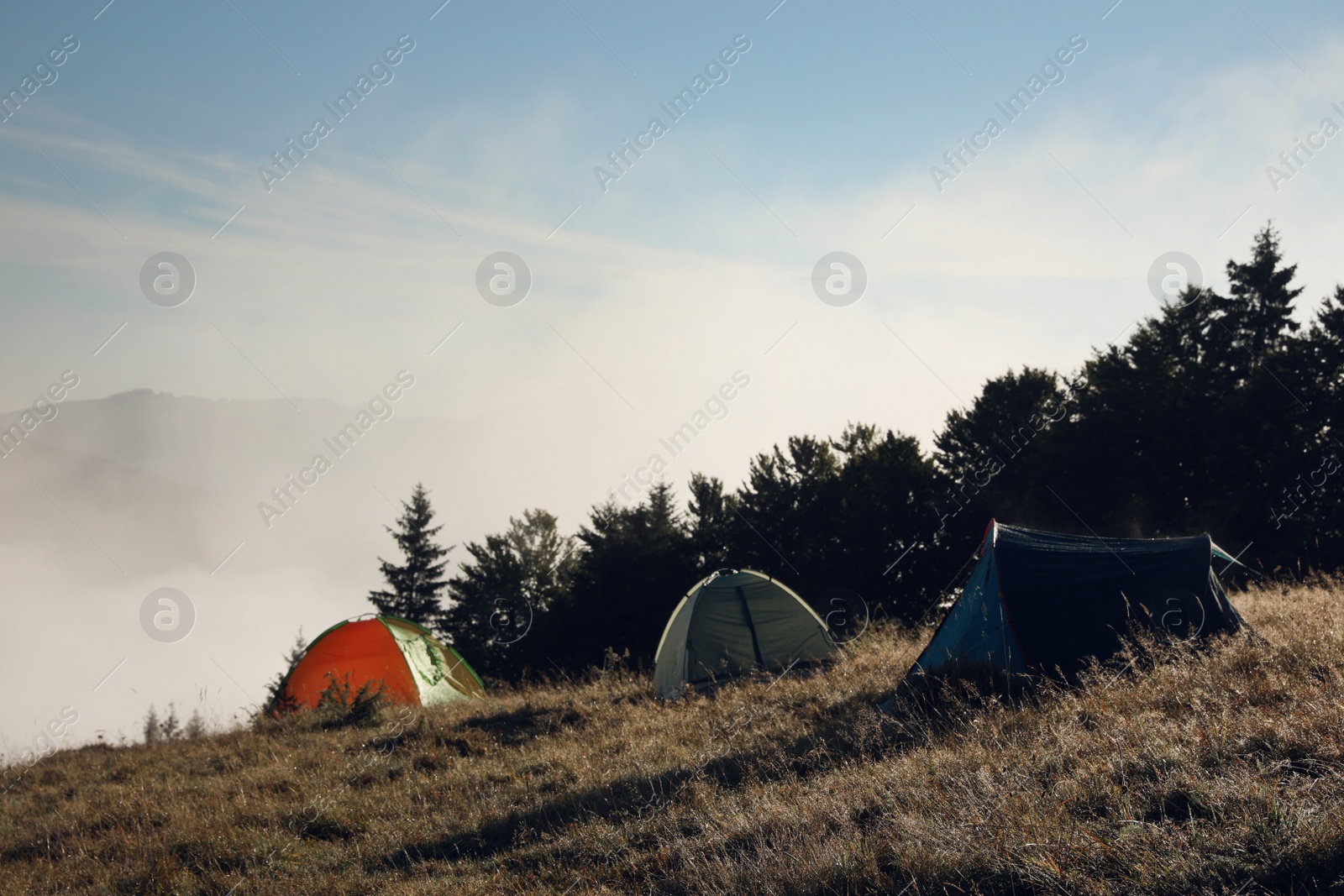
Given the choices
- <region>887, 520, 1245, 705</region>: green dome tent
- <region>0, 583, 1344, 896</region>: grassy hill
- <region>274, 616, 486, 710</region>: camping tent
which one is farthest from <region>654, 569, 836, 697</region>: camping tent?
<region>274, 616, 486, 710</region>: camping tent

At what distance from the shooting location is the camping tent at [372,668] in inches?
549

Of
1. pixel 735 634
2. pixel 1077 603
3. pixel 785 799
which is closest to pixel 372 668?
pixel 735 634

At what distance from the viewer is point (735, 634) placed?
12.3 m

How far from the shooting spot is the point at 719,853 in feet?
15.4

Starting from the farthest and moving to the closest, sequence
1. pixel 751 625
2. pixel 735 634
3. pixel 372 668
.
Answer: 1. pixel 372 668
2. pixel 751 625
3. pixel 735 634

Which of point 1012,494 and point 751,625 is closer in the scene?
point 751,625

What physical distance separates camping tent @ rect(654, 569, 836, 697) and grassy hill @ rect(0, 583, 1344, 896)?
53.8 inches

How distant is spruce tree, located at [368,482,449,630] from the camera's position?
2042 inches

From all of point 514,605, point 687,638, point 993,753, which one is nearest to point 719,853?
point 993,753

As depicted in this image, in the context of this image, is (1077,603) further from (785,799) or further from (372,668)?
(372,668)

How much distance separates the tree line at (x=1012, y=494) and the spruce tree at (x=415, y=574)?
7.58 metres

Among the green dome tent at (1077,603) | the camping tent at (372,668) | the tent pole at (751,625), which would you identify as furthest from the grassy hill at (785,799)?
the camping tent at (372,668)

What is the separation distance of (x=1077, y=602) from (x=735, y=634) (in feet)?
18.2

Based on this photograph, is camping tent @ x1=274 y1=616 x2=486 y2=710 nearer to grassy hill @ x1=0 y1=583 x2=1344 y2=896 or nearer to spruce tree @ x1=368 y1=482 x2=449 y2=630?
grassy hill @ x1=0 y1=583 x2=1344 y2=896
